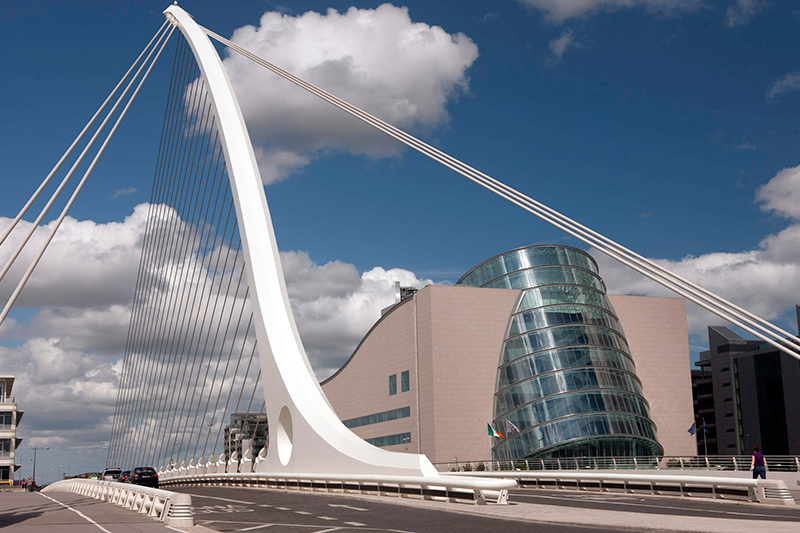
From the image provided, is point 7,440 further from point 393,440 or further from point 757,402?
point 757,402

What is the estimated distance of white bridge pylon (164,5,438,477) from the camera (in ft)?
90.0

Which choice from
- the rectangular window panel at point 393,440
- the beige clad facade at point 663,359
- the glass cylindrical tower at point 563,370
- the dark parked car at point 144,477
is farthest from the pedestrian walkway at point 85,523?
the beige clad facade at point 663,359

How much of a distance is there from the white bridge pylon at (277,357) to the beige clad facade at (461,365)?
33.3 meters

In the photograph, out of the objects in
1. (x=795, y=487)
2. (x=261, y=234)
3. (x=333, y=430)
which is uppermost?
(x=261, y=234)

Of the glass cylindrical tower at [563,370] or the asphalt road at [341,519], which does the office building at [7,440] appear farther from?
the asphalt road at [341,519]

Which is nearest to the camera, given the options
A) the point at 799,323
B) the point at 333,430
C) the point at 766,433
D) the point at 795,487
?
the point at 333,430

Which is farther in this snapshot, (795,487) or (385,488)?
(795,487)

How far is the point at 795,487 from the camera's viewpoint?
3073cm

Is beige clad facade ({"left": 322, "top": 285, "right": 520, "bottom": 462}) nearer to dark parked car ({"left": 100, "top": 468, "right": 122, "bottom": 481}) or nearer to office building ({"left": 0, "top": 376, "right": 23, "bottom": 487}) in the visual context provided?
dark parked car ({"left": 100, "top": 468, "right": 122, "bottom": 481})

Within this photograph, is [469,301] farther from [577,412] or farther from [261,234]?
[261,234]

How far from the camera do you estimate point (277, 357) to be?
31516 mm

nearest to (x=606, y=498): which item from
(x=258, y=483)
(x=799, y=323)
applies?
(x=258, y=483)

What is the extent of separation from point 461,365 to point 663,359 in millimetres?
21912

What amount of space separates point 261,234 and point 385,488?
14.6 m
